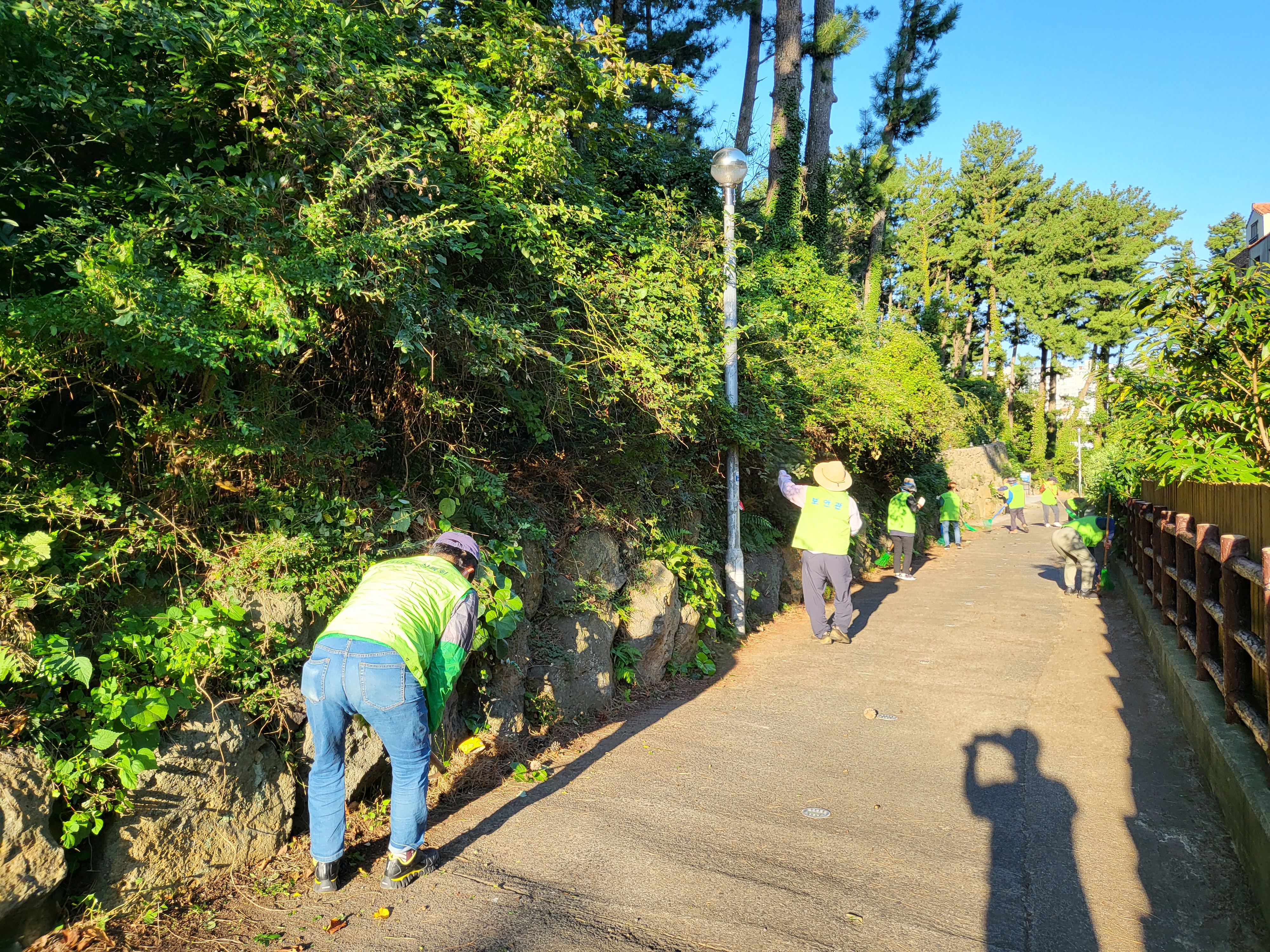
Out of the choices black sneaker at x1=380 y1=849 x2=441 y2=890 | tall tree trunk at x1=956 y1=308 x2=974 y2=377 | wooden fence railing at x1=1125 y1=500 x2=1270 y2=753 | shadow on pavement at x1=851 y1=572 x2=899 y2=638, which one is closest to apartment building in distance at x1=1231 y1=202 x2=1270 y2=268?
tall tree trunk at x1=956 y1=308 x2=974 y2=377

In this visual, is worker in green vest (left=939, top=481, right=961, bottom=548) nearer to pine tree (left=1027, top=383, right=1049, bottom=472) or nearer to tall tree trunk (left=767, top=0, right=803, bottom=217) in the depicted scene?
tall tree trunk (left=767, top=0, right=803, bottom=217)

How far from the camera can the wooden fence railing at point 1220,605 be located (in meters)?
4.61

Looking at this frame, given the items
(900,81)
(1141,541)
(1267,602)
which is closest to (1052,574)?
(1141,541)

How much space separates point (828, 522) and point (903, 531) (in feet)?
19.7

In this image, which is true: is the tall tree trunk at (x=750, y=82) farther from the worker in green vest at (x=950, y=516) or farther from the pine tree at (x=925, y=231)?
the pine tree at (x=925, y=231)

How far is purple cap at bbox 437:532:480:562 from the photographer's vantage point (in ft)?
14.0

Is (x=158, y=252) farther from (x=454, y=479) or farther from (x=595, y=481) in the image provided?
(x=595, y=481)

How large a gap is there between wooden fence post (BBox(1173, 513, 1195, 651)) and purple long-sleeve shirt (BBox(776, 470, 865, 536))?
3.06m

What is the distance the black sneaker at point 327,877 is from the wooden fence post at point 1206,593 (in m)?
6.00

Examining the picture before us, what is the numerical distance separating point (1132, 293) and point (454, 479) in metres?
6.27

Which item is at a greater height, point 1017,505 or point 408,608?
point 1017,505

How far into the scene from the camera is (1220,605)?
582 cm

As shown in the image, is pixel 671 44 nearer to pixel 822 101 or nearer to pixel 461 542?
pixel 822 101

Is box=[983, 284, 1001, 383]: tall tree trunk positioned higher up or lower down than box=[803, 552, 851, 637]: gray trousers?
higher up
